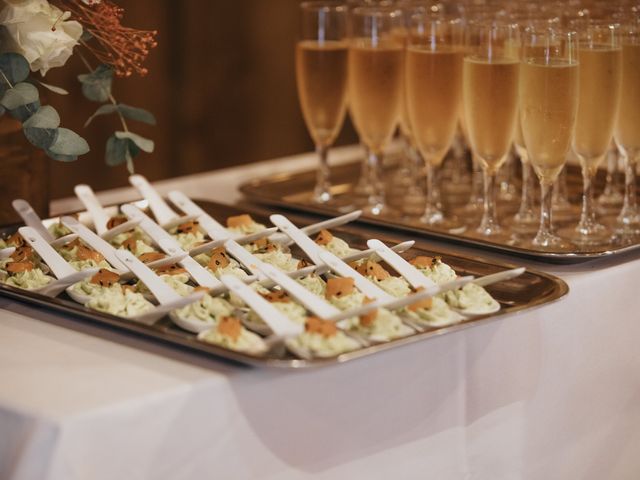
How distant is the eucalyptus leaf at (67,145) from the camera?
148cm

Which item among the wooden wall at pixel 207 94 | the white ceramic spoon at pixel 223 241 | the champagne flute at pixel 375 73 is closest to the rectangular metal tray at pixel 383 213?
the champagne flute at pixel 375 73

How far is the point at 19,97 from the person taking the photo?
146cm

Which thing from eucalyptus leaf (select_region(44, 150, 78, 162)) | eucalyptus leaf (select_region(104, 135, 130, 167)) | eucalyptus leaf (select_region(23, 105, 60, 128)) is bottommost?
eucalyptus leaf (select_region(104, 135, 130, 167))

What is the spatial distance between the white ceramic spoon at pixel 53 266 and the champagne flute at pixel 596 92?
80 cm

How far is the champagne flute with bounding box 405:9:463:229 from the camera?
192 cm

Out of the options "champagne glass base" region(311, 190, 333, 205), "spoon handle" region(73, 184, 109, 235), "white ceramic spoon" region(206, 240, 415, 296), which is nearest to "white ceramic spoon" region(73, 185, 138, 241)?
"spoon handle" region(73, 184, 109, 235)

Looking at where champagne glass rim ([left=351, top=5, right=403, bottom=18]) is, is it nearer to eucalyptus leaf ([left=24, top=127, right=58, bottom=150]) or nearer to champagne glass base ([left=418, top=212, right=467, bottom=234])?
champagne glass base ([left=418, top=212, right=467, bottom=234])

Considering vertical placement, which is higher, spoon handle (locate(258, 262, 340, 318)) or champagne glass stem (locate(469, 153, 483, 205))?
spoon handle (locate(258, 262, 340, 318))

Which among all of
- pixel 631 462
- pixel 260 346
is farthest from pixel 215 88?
pixel 260 346

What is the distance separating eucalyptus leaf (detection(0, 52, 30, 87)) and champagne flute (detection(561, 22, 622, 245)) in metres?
0.83

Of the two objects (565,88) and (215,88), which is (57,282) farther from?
(215,88)

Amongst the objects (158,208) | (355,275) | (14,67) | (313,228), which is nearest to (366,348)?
(355,275)

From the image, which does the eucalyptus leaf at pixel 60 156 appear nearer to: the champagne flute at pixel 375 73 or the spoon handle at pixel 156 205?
the spoon handle at pixel 156 205

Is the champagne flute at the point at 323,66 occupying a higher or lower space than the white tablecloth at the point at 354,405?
higher
